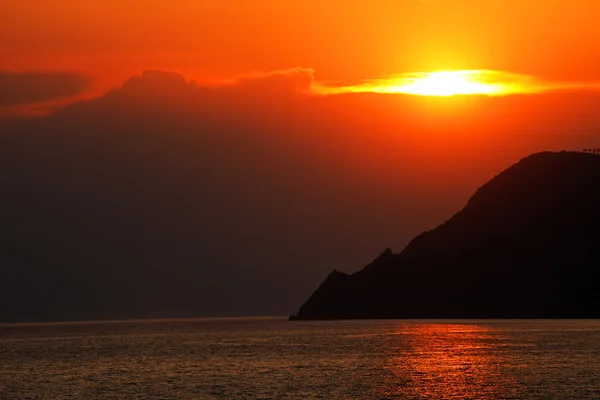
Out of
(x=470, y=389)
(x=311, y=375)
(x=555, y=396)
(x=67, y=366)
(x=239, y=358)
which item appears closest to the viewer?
(x=555, y=396)

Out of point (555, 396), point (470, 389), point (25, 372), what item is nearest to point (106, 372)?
point (25, 372)

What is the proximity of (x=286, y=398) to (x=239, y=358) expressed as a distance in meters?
76.0

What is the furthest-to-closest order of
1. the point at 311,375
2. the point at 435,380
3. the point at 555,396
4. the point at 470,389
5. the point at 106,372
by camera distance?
the point at 106,372 < the point at 311,375 < the point at 435,380 < the point at 470,389 < the point at 555,396

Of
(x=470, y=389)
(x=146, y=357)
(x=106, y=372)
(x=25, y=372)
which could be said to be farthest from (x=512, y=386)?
(x=146, y=357)

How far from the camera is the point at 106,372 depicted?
159 m

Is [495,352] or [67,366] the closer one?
[67,366]

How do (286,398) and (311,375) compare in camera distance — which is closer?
(286,398)

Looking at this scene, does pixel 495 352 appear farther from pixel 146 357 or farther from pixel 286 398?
pixel 286 398

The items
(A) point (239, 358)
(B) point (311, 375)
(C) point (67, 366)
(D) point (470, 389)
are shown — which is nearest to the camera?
(D) point (470, 389)

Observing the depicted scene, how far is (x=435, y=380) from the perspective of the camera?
135750mm

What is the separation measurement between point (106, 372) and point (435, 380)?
2042 inches

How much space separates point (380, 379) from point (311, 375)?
417 inches

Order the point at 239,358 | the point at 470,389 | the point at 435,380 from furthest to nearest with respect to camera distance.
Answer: the point at 239,358
the point at 435,380
the point at 470,389

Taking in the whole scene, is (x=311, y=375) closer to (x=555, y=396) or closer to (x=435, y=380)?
(x=435, y=380)
